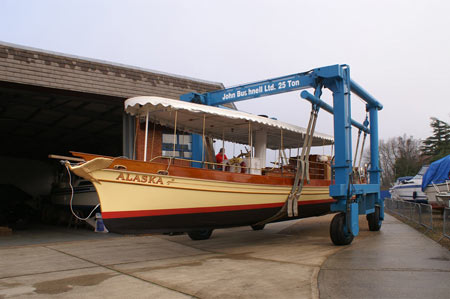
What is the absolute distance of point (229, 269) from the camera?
610 cm

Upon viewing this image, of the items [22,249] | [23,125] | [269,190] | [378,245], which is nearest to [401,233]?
[378,245]

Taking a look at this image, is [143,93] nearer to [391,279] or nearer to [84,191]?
[84,191]

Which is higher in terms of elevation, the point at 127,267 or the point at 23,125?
the point at 23,125

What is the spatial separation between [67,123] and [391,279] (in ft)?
47.6

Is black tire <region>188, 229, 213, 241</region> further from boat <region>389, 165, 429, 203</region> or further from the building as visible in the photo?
boat <region>389, 165, 429, 203</region>

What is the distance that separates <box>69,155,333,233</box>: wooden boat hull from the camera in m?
6.12

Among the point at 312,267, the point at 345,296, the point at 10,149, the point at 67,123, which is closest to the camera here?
the point at 345,296

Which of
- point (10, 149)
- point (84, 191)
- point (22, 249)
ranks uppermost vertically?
point (10, 149)

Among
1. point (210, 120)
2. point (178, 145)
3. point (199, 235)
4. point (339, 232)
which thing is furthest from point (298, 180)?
point (178, 145)

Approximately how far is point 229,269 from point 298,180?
12.3 ft

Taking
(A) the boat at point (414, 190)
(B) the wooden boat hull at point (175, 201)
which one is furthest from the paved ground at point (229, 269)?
(A) the boat at point (414, 190)

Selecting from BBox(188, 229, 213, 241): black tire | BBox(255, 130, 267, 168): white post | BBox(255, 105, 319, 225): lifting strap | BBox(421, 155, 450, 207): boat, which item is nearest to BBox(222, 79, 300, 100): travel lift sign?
BBox(255, 105, 319, 225): lifting strap

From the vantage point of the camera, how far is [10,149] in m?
21.6

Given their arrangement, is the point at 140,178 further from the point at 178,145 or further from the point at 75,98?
the point at 178,145
